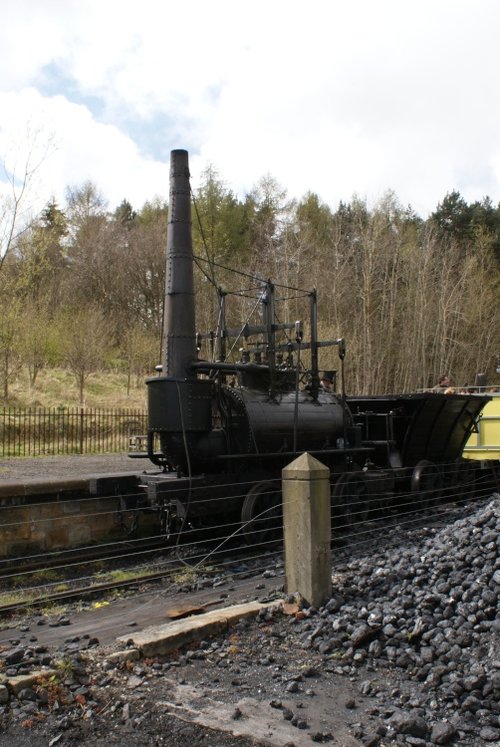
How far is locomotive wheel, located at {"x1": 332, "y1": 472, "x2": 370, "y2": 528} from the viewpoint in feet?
38.5

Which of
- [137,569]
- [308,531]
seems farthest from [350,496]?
[308,531]

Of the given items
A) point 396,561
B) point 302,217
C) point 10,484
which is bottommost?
point 396,561

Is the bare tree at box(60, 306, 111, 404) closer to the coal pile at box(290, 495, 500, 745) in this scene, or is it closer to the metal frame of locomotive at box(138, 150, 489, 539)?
the metal frame of locomotive at box(138, 150, 489, 539)

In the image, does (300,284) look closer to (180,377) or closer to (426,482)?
(426,482)

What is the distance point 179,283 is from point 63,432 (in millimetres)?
13417

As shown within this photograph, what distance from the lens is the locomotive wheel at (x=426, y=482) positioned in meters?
13.5

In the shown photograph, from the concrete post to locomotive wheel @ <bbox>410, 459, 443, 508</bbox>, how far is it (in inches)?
271

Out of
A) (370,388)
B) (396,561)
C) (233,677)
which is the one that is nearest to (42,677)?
(233,677)

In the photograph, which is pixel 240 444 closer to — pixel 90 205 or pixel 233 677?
pixel 233 677

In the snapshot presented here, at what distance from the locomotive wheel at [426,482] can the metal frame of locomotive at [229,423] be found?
712 millimetres

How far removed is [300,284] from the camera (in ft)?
97.7

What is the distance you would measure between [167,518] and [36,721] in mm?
5373

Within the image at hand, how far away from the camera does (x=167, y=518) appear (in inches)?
386

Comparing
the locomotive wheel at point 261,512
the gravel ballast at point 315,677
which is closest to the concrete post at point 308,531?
the gravel ballast at point 315,677
